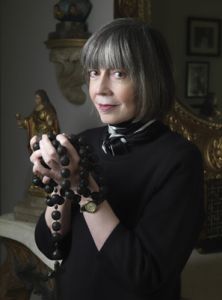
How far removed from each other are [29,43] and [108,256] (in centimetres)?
140

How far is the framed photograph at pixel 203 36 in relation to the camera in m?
1.63

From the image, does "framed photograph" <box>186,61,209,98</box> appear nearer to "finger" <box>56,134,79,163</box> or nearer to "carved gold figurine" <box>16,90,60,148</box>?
"carved gold figurine" <box>16,90,60,148</box>

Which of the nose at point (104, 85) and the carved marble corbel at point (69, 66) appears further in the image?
the carved marble corbel at point (69, 66)

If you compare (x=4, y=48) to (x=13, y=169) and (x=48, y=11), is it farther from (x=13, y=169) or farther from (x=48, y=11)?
(x=13, y=169)

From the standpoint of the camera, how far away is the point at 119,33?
787 millimetres

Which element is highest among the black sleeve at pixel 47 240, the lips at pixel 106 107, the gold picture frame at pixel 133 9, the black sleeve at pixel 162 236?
the gold picture frame at pixel 133 9

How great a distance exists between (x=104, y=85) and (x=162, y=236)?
251mm

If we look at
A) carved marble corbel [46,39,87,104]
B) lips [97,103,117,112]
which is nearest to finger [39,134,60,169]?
lips [97,103,117,112]

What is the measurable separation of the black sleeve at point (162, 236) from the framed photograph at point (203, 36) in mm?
955

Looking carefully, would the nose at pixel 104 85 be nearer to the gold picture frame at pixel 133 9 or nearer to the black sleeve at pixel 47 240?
the black sleeve at pixel 47 240

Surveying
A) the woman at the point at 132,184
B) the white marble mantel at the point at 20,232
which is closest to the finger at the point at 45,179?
the woman at the point at 132,184

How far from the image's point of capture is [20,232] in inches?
61.3

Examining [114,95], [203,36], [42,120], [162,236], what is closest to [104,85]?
[114,95]

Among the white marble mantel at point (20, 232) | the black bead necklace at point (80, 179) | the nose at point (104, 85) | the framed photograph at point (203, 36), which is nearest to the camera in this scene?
the black bead necklace at point (80, 179)
